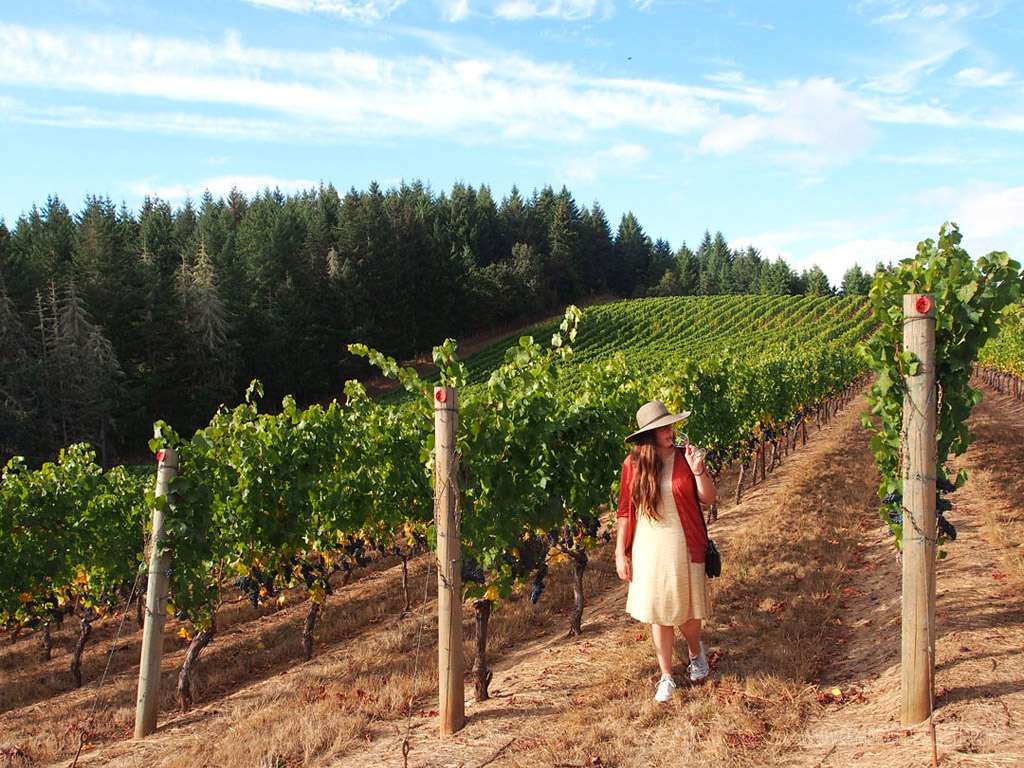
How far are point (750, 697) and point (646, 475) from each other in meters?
1.54

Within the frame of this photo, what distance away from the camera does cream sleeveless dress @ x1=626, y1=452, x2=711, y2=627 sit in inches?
164

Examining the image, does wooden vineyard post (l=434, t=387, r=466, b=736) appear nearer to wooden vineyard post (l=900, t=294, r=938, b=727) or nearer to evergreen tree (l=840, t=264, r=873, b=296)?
wooden vineyard post (l=900, t=294, r=938, b=727)

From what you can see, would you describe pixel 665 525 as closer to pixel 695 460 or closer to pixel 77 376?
pixel 695 460

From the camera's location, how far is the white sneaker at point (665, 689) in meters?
4.40

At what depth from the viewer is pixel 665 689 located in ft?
14.5

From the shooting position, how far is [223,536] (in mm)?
6938

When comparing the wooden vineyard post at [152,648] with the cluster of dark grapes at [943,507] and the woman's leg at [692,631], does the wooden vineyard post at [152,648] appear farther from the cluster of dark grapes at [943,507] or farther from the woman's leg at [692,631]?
the cluster of dark grapes at [943,507]

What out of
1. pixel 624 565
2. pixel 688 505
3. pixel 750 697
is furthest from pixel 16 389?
pixel 750 697

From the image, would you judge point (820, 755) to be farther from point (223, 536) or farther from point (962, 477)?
point (223, 536)

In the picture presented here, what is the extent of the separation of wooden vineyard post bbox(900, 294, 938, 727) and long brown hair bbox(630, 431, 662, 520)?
129 centimetres

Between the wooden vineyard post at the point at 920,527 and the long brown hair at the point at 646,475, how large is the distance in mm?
1288

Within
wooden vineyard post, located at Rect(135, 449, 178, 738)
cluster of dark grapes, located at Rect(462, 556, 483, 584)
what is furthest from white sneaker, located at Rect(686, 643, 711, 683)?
wooden vineyard post, located at Rect(135, 449, 178, 738)

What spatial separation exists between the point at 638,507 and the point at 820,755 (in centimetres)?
154

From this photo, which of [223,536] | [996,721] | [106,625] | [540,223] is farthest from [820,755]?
[540,223]
